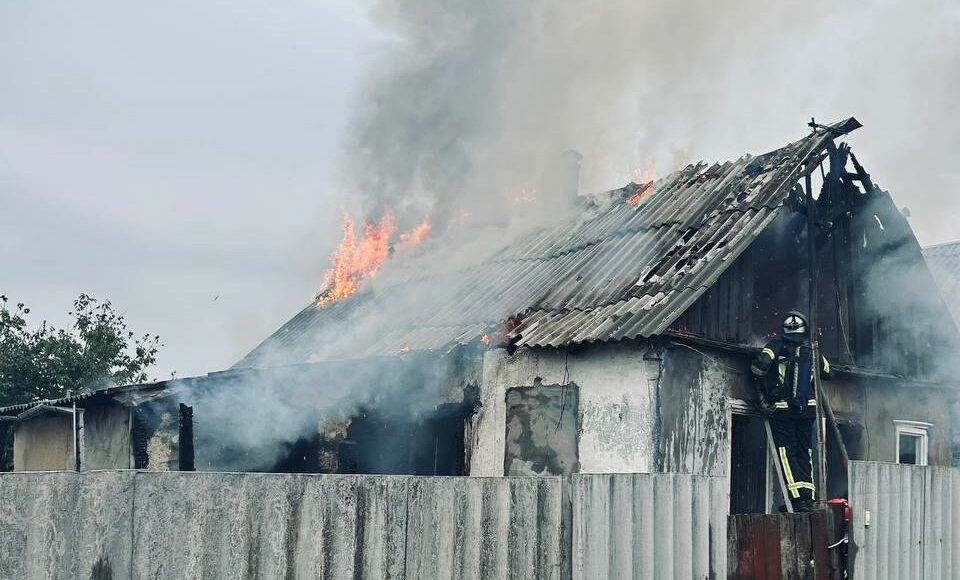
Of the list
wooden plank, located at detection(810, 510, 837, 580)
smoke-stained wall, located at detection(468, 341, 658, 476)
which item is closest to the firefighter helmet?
smoke-stained wall, located at detection(468, 341, 658, 476)

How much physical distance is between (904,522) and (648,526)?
10.6 feet

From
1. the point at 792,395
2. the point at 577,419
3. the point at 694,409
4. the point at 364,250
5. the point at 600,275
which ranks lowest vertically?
the point at 577,419

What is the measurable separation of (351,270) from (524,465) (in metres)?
6.78

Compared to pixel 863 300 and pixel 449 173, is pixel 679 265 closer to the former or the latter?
pixel 863 300

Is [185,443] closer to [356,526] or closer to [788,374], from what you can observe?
[356,526]

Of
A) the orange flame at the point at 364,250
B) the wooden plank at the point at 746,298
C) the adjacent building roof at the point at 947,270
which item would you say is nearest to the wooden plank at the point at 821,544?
the wooden plank at the point at 746,298

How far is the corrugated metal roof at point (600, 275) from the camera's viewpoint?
34.1 feet

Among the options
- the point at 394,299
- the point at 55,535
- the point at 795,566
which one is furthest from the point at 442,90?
the point at 55,535

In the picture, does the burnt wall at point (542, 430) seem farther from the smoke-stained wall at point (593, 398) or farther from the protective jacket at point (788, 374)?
the protective jacket at point (788, 374)

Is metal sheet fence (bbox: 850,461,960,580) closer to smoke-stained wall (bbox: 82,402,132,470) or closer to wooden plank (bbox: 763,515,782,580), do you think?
wooden plank (bbox: 763,515,782,580)

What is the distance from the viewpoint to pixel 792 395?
10.1 meters

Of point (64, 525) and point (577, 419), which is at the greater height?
point (577, 419)

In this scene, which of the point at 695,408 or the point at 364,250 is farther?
the point at 364,250

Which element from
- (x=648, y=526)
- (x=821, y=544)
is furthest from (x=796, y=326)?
(x=648, y=526)
